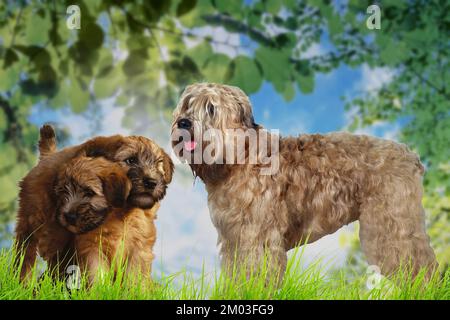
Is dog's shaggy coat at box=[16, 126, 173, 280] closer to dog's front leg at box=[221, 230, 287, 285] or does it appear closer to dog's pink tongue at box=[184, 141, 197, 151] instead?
dog's pink tongue at box=[184, 141, 197, 151]

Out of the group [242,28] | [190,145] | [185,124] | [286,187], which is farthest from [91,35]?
[286,187]

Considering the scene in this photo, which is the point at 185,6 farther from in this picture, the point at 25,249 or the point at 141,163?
the point at 25,249

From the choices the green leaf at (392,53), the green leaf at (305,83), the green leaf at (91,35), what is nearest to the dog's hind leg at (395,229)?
the green leaf at (305,83)

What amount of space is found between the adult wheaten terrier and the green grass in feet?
0.44

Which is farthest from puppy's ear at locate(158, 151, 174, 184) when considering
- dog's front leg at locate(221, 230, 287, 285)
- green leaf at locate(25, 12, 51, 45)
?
green leaf at locate(25, 12, 51, 45)

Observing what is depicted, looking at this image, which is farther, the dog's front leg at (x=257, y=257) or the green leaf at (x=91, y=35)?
the green leaf at (x=91, y=35)

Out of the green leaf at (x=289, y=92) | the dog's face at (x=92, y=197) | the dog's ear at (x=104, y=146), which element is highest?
the green leaf at (x=289, y=92)

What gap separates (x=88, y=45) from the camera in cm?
538

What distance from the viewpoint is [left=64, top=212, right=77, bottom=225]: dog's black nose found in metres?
4.64

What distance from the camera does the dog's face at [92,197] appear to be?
4.64 metres

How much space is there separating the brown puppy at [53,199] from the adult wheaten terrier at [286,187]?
0.56m

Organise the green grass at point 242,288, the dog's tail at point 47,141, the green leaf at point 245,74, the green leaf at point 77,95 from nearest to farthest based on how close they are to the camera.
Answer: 1. the green grass at point 242,288
2. the dog's tail at point 47,141
3. the green leaf at point 245,74
4. the green leaf at point 77,95

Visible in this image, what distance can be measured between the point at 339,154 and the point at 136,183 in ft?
4.85

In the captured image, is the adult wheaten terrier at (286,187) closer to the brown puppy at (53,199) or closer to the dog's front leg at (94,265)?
the brown puppy at (53,199)
